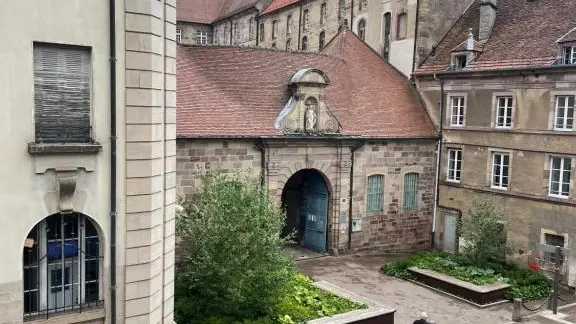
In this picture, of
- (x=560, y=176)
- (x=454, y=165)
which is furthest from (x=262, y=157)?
(x=560, y=176)

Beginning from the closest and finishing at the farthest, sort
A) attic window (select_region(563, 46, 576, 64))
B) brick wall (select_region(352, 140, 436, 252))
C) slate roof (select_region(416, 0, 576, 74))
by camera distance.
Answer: attic window (select_region(563, 46, 576, 64))
slate roof (select_region(416, 0, 576, 74))
brick wall (select_region(352, 140, 436, 252))

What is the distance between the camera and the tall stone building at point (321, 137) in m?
20.3

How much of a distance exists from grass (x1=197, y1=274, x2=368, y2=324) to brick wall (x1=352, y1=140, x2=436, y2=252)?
6.94m

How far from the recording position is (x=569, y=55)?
2053cm

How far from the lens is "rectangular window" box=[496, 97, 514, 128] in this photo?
22719mm

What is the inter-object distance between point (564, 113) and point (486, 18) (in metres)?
6.91

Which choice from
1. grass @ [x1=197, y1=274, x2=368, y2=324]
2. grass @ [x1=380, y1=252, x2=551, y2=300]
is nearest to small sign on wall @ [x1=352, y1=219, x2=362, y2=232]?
grass @ [x1=380, y1=252, x2=551, y2=300]

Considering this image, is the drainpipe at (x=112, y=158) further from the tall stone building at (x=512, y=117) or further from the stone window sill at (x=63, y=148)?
the tall stone building at (x=512, y=117)

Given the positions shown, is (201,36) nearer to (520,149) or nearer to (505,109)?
(505,109)

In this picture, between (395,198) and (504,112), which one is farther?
(395,198)

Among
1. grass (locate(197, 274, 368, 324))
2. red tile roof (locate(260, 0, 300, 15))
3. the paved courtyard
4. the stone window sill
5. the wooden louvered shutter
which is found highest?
red tile roof (locate(260, 0, 300, 15))

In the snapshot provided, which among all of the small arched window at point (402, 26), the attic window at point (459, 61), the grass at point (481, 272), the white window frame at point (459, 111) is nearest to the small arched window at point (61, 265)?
the grass at point (481, 272)

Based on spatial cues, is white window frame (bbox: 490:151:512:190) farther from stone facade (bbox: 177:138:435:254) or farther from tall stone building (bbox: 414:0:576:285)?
stone facade (bbox: 177:138:435:254)

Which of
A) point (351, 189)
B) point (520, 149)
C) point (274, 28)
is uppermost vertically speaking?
point (274, 28)
